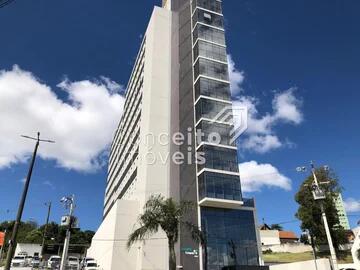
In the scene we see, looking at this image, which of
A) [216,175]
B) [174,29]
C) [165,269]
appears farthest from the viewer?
[174,29]

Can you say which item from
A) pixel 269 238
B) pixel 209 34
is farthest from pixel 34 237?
pixel 209 34

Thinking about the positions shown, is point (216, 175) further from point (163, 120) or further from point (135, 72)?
point (135, 72)

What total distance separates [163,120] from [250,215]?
22.1 m

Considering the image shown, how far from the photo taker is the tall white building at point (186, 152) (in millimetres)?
48656

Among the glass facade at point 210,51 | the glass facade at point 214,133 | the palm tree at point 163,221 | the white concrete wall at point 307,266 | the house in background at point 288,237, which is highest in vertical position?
the glass facade at point 210,51

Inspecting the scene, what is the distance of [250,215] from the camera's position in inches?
2092

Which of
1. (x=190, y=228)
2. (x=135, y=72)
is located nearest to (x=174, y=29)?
(x=135, y=72)

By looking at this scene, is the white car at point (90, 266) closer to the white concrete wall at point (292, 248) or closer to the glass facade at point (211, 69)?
the glass facade at point (211, 69)

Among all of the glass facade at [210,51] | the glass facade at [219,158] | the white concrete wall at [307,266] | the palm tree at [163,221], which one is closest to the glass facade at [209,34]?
the glass facade at [210,51]

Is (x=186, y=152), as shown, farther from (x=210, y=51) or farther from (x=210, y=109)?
(x=210, y=51)

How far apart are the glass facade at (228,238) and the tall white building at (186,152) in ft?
0.46

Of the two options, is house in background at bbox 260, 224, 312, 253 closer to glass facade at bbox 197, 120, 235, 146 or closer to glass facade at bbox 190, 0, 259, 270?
glass facade at bbox 190, 0, 259, 270

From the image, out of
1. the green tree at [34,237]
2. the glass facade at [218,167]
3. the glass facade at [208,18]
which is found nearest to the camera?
Answer: the glass facade at [218,167]

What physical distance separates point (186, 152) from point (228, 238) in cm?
1561
